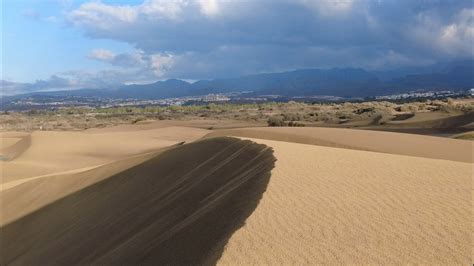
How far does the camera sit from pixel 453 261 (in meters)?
5.56

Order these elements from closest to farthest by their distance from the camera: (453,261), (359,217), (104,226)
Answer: (453,261) < (359,217) < (104,226)

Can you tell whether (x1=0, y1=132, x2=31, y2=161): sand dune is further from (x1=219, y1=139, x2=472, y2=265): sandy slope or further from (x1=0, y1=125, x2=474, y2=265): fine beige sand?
(x1=219, y1=139, x2=472, y2=265): sandy slope

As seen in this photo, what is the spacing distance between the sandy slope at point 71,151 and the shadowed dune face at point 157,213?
1004cm

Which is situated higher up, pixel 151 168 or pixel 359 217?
pixel 359 217

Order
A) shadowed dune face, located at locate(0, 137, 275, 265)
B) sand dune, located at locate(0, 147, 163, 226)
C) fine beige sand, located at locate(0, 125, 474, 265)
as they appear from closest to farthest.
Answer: fine beige sand, located at locate(0, 125, 474, 265)
shadowed dune face, located at locate(0, 137, 275, 265)
sand dune, located at locate(0, 147, 163, 226)

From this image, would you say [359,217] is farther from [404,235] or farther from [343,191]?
[343,191]

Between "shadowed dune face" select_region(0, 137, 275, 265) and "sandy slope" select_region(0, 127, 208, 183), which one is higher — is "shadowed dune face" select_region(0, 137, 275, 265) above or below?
above

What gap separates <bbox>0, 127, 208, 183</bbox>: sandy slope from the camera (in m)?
26.0

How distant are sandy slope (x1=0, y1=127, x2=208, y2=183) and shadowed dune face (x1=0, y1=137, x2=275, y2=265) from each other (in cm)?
1004

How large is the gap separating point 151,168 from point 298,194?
370 inches

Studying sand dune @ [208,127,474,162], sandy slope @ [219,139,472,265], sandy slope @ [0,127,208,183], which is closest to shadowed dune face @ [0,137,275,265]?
sandy slope @ [219,139,472,265]

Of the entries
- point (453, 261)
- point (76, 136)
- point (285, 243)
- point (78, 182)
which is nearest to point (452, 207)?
point (453, 261)

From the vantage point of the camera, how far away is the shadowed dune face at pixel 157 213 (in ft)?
24.1

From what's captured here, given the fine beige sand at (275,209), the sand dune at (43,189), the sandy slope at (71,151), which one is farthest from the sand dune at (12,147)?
the fine beige sand at (275,209)
